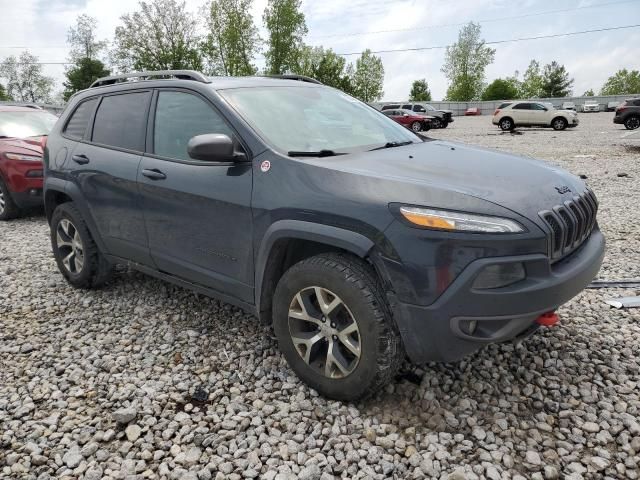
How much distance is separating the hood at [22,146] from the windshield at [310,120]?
5380mm

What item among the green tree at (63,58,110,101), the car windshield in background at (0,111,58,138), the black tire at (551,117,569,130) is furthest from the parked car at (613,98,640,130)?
the green tree at (63,58,110,101)

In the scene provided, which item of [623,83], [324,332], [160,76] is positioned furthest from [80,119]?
[623,83]

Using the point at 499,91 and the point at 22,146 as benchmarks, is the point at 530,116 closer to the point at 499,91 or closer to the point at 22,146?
the point at 22,146

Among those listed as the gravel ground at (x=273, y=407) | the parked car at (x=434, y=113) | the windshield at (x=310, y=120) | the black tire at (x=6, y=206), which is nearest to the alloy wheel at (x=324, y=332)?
the gravel ground at (x=273, y=407)

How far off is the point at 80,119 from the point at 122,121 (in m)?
0.73

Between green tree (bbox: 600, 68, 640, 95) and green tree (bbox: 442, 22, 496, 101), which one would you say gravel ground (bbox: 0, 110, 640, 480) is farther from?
green tree (bbox: 600, 68, 640, 95)

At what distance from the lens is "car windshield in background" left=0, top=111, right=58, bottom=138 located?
24.9ft

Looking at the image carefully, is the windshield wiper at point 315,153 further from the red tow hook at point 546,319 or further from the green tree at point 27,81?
the green tree at point 27,81

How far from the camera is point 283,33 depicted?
51.8 m

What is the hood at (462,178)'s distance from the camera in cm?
223

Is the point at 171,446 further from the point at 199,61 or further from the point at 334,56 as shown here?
the point at 334,56

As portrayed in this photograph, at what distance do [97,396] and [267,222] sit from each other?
139 cm

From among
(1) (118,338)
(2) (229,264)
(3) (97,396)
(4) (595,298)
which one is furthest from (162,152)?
(4) (595,298)

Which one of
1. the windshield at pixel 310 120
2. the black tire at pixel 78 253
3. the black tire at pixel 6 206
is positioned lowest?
the black tire at pixel 6 206
